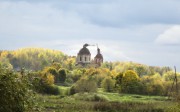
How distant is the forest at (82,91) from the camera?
13.5 metres

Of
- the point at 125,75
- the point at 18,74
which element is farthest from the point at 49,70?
the point at 18,74

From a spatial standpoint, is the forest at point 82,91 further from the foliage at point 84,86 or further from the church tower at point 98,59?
the church tower at point 98,59

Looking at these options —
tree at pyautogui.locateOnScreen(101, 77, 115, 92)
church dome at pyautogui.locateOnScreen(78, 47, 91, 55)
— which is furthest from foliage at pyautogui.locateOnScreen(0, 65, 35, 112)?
church dome at pyautogui.locateOnScreen(78, 47, 91, 55)

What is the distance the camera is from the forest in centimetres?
1352

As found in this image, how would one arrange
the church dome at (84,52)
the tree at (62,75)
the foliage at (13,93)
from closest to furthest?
the foliage at (13,93), the tree at (62,75), the church dome at (84,52)

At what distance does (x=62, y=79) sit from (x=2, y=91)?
78.6 m

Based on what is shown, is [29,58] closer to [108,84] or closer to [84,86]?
[108,84]

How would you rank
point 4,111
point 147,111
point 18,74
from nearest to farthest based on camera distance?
point 4,111
point 18,74
point 147,111

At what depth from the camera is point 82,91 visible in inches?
2643

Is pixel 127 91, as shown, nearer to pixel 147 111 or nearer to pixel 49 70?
pixel 49 70

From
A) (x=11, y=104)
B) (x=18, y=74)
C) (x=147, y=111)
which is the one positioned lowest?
(x=147, y=111)

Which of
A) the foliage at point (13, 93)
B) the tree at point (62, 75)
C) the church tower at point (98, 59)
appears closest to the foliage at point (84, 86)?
the tree at point (62, 75)

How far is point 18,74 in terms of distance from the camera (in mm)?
14305

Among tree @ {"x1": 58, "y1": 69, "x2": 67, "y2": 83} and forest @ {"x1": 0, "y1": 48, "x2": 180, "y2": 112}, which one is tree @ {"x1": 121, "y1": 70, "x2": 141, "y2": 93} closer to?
forest @ {"x1": 0, "y1": 48, "x2": 180, "y2": 112}
